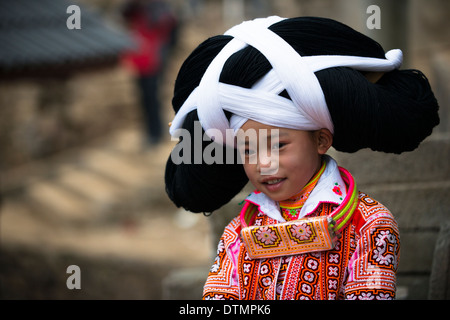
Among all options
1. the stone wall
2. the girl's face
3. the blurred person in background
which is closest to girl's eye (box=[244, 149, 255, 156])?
the girl's face

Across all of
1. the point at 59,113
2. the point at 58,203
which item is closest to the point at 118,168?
the point at 58,203

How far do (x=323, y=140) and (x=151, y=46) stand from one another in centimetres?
634

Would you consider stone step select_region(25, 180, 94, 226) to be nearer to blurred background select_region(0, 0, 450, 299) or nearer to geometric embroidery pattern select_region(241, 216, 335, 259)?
blurred background select_region(0, 0, 450, 299)

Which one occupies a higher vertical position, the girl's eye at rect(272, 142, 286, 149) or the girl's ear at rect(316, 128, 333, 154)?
the girl's ear at rect(316, 128, 333, 154)

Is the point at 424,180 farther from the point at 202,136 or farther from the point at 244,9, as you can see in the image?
the point at 244,9

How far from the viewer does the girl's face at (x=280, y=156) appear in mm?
1776

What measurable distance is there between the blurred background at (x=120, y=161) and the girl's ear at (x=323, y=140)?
36.7 inches

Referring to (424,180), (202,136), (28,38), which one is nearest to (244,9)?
(28,38)

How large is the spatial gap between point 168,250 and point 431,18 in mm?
4572

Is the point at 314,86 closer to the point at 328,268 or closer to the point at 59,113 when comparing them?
the point at 328,268

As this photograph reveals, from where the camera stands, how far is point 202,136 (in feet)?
6.32

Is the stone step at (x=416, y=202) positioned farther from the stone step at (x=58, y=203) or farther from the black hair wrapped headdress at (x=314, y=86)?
the stone step at (x=58, y=203)

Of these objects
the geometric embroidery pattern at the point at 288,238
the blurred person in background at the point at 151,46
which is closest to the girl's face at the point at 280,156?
the geometric embroidery pattern at the point at 288,238

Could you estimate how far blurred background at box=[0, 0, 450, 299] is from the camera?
9.24 ft
